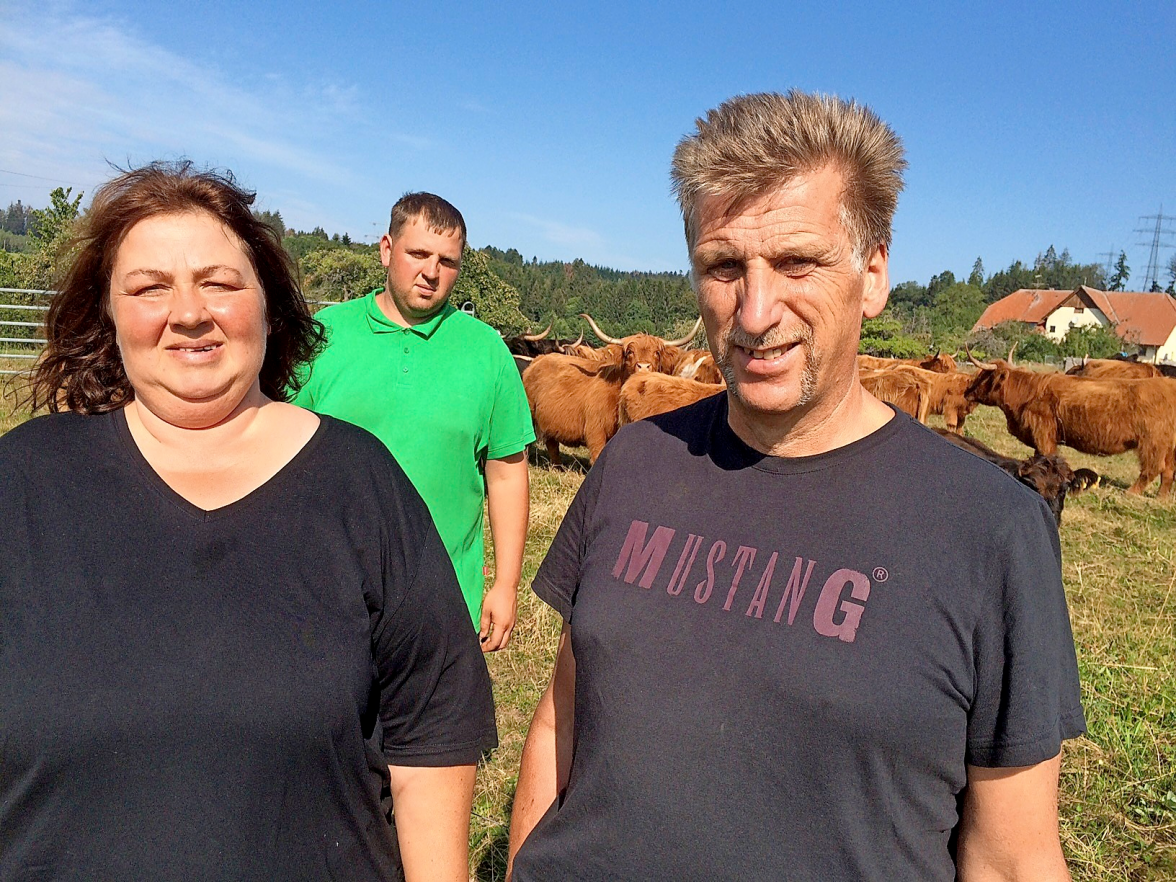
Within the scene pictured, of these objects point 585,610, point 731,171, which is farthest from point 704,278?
point 585,610

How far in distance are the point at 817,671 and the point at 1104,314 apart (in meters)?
80.8

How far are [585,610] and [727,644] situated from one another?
320 millimetres

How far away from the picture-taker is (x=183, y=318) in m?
1.66

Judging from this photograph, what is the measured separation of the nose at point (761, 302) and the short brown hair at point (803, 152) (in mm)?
148

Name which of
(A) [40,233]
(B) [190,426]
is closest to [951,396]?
(B) [190,426]

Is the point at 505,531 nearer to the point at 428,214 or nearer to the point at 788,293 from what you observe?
the point at 428,214

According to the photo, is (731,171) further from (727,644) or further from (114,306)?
(114,306)

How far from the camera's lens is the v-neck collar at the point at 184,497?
5.28 feet

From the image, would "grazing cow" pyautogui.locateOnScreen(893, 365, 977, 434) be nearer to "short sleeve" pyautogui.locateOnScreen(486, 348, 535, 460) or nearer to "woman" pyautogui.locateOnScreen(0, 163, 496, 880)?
"short sleeve" pyautogui.locateOnScreen(486, 348, 535, 460)

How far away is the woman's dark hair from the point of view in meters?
1.73

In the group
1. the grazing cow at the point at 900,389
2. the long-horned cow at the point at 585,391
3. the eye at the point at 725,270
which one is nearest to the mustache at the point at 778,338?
the eye at the point at 725,270

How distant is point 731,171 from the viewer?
154 cm

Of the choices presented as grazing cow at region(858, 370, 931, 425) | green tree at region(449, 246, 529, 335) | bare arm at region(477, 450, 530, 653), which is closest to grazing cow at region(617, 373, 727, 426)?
grazing cow at region(858, 370, 931, 425)

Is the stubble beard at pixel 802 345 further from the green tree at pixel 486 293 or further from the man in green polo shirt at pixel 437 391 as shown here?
the green tree at pixel 486 293
